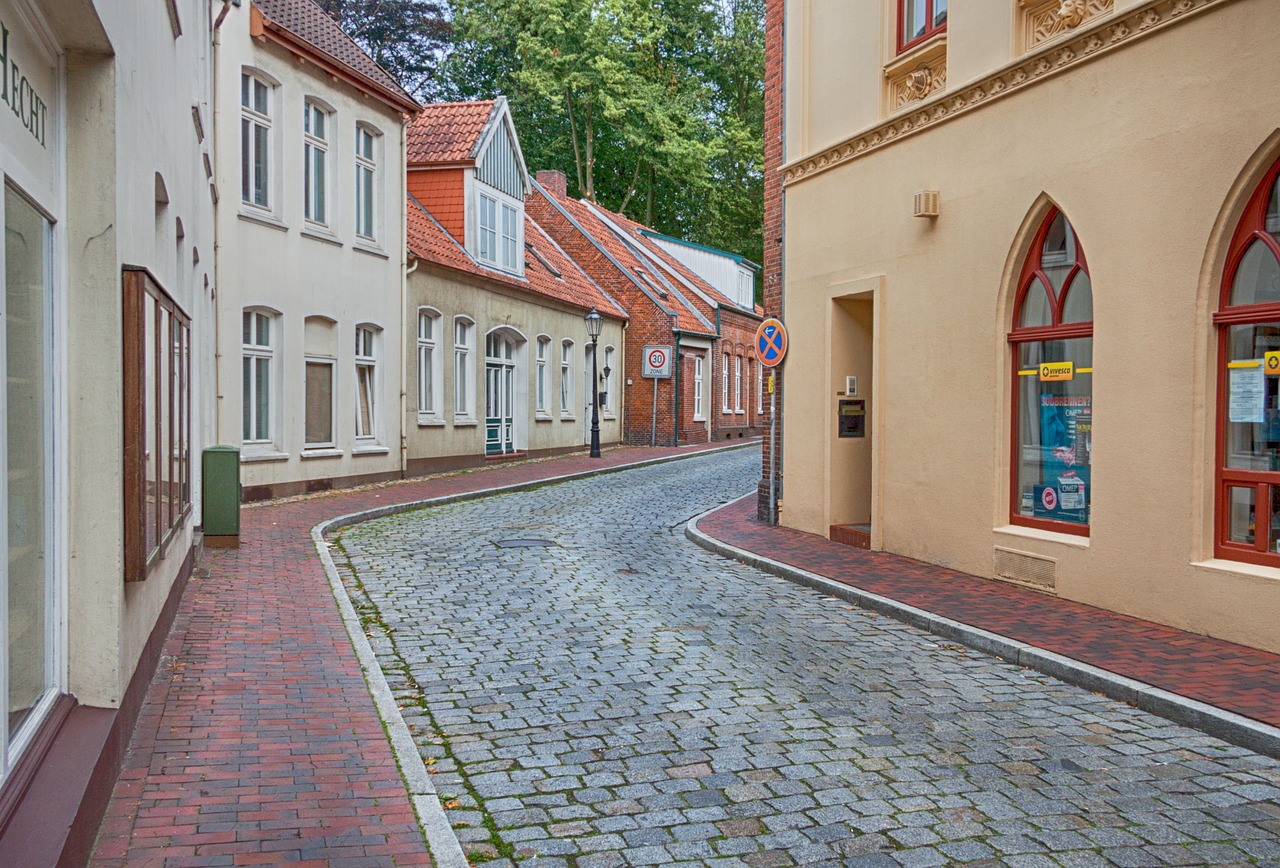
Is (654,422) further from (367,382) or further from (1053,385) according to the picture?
(1053,385)

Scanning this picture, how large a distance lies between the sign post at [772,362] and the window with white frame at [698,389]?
2334cm

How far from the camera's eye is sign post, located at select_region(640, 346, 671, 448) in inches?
1377

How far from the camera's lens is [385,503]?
1686cm

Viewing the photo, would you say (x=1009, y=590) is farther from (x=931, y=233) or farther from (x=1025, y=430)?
(x=931, y=233)

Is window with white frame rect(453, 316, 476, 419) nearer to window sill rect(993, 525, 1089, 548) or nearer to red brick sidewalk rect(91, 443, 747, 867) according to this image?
red brick sidewalk rect(91, 443, 747, 867)

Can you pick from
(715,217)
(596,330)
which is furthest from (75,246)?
A: (715,217)

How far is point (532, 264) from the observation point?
3086cm

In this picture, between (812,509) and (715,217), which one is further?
(715,217)

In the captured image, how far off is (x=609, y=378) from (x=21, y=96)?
30.6m

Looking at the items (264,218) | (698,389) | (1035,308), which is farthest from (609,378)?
(1035,308)

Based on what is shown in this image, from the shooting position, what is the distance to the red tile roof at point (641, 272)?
36625 mm

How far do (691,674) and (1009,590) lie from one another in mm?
4089

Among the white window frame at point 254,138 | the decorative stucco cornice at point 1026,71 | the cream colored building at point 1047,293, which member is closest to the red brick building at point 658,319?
the white window frame at point 254,138

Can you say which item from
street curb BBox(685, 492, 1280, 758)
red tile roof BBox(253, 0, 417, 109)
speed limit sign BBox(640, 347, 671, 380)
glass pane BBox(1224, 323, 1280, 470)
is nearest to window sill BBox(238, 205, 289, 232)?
red tile roof BBox(253, 0, 417, 109)
